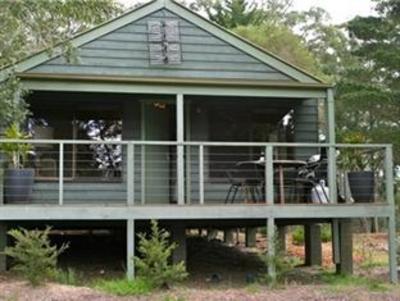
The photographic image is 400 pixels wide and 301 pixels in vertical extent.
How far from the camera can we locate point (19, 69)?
479 inches

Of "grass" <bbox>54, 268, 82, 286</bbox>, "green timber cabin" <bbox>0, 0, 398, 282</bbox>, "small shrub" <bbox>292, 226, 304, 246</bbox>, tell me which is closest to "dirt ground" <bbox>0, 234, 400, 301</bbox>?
"grass" <bbox>54, 268, 82, 286</bbox>

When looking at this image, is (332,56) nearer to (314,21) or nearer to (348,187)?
(314,21)

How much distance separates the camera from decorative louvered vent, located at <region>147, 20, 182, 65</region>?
43.4ft

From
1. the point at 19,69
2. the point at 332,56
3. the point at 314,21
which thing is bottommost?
the point at 19,69

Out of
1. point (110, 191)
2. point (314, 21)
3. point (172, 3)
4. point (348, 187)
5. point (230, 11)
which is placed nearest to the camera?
point (348, 187)

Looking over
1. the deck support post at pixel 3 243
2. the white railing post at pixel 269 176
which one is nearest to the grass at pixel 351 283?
the white railing post at pixel 269 176

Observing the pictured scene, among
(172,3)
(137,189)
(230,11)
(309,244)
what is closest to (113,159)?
(137,189)

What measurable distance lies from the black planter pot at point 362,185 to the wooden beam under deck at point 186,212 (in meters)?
0.28

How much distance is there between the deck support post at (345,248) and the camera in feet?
39.7

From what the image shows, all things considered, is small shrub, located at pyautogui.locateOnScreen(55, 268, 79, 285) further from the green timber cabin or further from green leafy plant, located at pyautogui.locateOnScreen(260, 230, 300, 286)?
green leafy plant, located at pyautogui.locateOnScreen(260, 230, 300, 286)

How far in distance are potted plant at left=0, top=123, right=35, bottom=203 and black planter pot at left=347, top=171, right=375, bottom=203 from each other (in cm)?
527

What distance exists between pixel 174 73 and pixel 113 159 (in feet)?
6.76

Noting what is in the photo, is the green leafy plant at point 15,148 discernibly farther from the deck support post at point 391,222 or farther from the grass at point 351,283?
the deck support post at point 391,222

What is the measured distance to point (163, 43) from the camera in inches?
523
